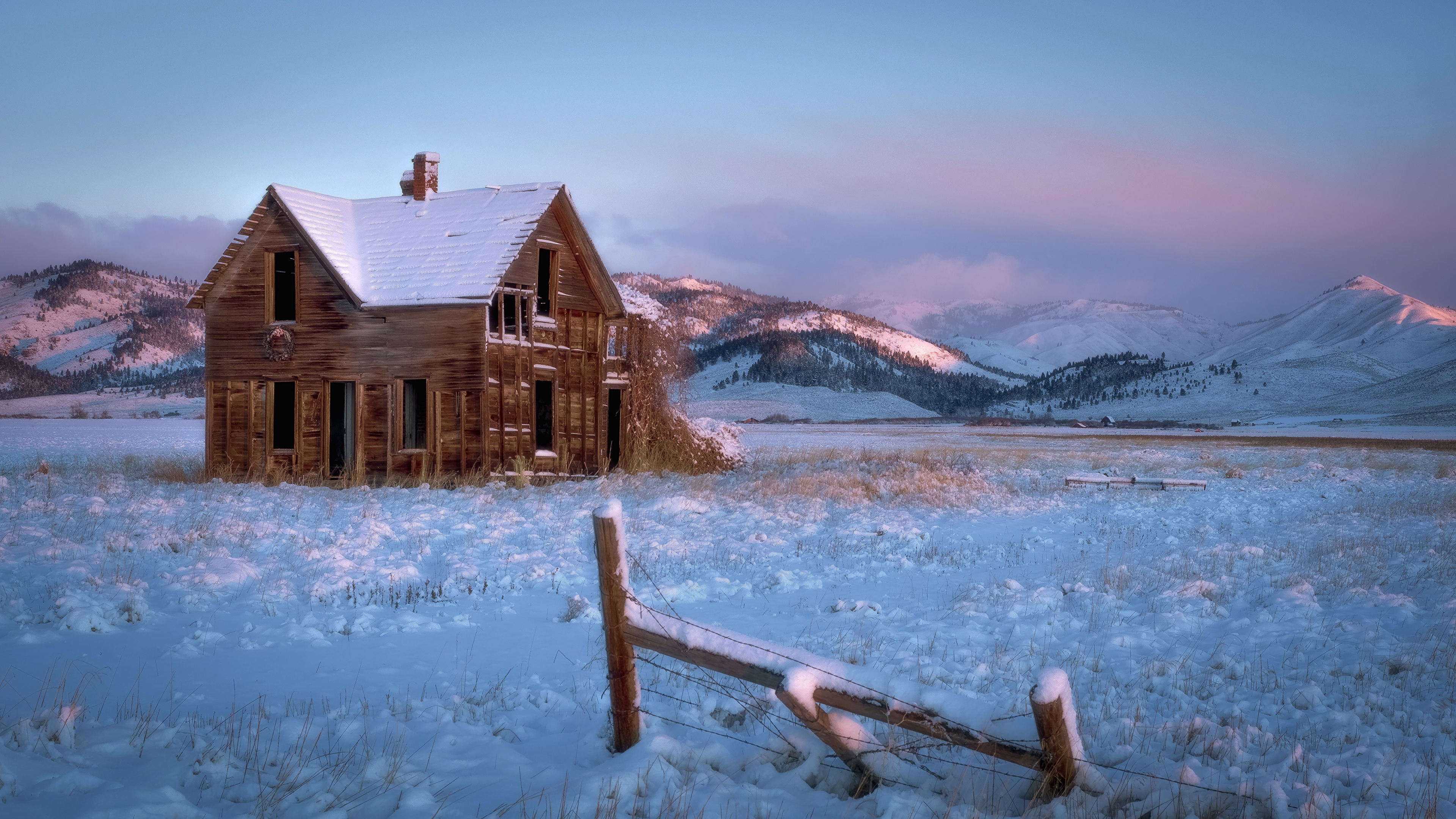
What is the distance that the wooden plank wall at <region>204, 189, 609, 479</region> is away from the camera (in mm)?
21031

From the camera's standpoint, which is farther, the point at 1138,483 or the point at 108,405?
the point at 108,405

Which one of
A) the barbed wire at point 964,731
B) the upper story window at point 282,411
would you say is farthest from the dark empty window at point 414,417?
the barbed wire at point 964,731

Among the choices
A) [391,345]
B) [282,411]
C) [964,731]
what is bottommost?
[964,731]

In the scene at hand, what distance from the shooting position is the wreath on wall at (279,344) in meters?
21.5

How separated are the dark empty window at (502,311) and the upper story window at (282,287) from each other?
5133 millimetres

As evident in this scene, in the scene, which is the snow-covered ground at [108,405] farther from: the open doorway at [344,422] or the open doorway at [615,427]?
the open doorway at [615,427]

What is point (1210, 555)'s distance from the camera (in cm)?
1211

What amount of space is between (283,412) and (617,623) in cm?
2087

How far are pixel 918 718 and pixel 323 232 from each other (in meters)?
22.6

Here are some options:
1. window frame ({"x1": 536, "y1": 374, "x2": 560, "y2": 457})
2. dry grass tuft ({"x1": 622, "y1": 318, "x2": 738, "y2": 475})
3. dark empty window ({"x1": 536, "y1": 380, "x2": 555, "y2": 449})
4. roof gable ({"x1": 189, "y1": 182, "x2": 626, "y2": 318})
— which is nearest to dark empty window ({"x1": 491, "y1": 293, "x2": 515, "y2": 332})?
roof gable ({"x1": 189, "y1": 182, "x2": 626, "y2": 318})

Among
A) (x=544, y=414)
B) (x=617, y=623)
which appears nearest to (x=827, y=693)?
(x=617, y=623)

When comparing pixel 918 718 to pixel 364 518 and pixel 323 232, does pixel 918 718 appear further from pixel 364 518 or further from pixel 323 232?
pixel 323 232

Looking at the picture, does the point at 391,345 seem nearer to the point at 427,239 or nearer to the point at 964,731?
the point at 427,239

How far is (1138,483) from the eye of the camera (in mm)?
23047
